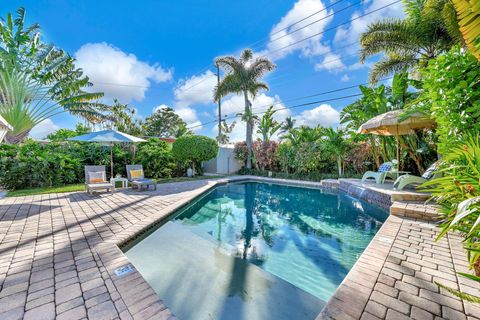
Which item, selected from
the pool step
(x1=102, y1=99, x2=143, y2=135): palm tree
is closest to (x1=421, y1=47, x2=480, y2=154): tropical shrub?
the pool step

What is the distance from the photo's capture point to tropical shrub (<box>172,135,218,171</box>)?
14922 mm

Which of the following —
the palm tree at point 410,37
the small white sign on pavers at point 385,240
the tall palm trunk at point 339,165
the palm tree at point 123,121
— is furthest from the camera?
the palm tree at point 123,121

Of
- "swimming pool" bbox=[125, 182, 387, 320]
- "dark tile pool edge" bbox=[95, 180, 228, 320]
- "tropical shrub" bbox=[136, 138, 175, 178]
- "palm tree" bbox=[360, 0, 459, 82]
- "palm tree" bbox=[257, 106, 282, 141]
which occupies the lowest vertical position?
"swimming pool" bbox=[125, 182, 387, 320]

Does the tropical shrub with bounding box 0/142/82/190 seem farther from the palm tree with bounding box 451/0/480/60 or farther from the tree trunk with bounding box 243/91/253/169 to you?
the palm tree with bounding box 451/0/480/60

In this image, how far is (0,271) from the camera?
303cm

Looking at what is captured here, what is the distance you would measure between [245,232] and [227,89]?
14464 mm

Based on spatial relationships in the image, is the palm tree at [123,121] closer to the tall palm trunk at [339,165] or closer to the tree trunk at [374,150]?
the tall palm trunk at [339,165]

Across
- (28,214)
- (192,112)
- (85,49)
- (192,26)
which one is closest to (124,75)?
(85,49)

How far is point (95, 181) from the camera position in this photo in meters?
9.16

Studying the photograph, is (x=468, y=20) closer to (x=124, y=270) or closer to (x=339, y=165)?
(x=124, y=270)

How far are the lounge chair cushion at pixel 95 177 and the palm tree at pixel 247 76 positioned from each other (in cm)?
1080

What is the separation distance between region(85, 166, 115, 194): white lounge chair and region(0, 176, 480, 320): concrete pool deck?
3416 millimetres

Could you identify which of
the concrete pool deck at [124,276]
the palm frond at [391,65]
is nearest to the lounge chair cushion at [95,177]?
the concrete pool deck at [124,276]

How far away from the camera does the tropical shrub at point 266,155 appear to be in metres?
16.6
